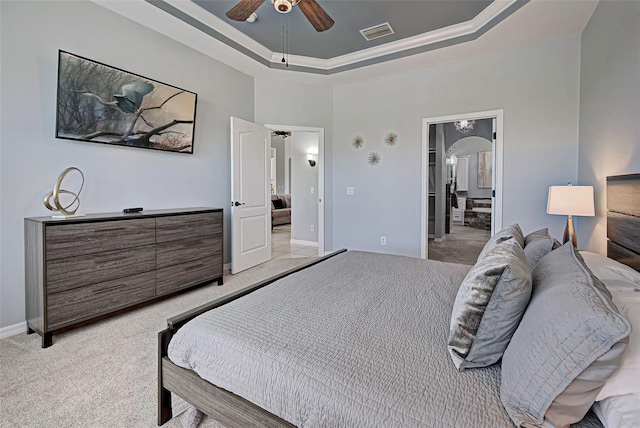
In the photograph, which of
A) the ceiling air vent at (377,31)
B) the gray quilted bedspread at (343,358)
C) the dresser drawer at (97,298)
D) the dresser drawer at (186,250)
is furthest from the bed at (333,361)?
the ceiling air vent at (377,31)

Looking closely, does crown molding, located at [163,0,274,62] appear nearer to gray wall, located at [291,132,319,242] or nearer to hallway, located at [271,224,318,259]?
gray wall, located at [291,132,319,242]

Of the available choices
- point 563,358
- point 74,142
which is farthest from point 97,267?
point 563,358

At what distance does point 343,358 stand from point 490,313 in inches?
20.4

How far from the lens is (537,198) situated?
11.3ft

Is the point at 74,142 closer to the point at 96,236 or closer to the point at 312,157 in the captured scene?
the point at 96,236

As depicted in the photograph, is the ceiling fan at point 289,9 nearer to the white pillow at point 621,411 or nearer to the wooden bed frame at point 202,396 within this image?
the wooden bed frame at point 202,396

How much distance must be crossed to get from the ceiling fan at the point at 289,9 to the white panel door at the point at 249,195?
60.1 inches

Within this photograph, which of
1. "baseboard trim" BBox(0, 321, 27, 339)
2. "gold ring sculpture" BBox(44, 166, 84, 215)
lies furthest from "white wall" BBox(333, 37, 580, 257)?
"baseboard trim" BBox(0, 321, 27, 339)

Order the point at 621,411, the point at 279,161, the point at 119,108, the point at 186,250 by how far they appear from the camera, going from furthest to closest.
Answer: the point at 279,161 < the point at 186,250 < the point at 119,108 < the point at 621,411

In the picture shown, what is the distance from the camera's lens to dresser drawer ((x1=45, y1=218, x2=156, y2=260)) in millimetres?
2115

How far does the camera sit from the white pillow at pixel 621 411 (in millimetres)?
692

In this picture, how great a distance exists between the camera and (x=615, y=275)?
53.9 inches

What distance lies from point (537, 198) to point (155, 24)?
466cm

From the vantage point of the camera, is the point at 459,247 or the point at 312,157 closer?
the point at 459,247
